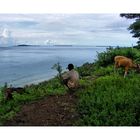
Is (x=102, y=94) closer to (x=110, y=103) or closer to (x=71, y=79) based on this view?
(x=110, y=103)

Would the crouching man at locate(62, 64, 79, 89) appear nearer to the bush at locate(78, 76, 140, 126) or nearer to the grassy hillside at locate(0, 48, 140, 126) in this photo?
the grassy hillside at locate(0, 48, 140, 126)

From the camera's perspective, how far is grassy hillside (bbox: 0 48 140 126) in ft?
32.4

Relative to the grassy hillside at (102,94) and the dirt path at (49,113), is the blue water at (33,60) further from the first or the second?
the dirt path at (49,113)

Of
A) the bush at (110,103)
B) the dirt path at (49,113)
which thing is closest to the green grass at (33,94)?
the dirt path at (49,113)

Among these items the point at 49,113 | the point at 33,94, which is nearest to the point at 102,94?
the point at 49,113

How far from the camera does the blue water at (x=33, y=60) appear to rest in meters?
10.4

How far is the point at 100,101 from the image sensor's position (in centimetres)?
1016

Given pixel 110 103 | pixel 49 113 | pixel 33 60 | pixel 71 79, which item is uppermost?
pixel 33 60

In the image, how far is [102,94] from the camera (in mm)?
10336

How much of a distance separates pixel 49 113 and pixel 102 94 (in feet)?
3.26
